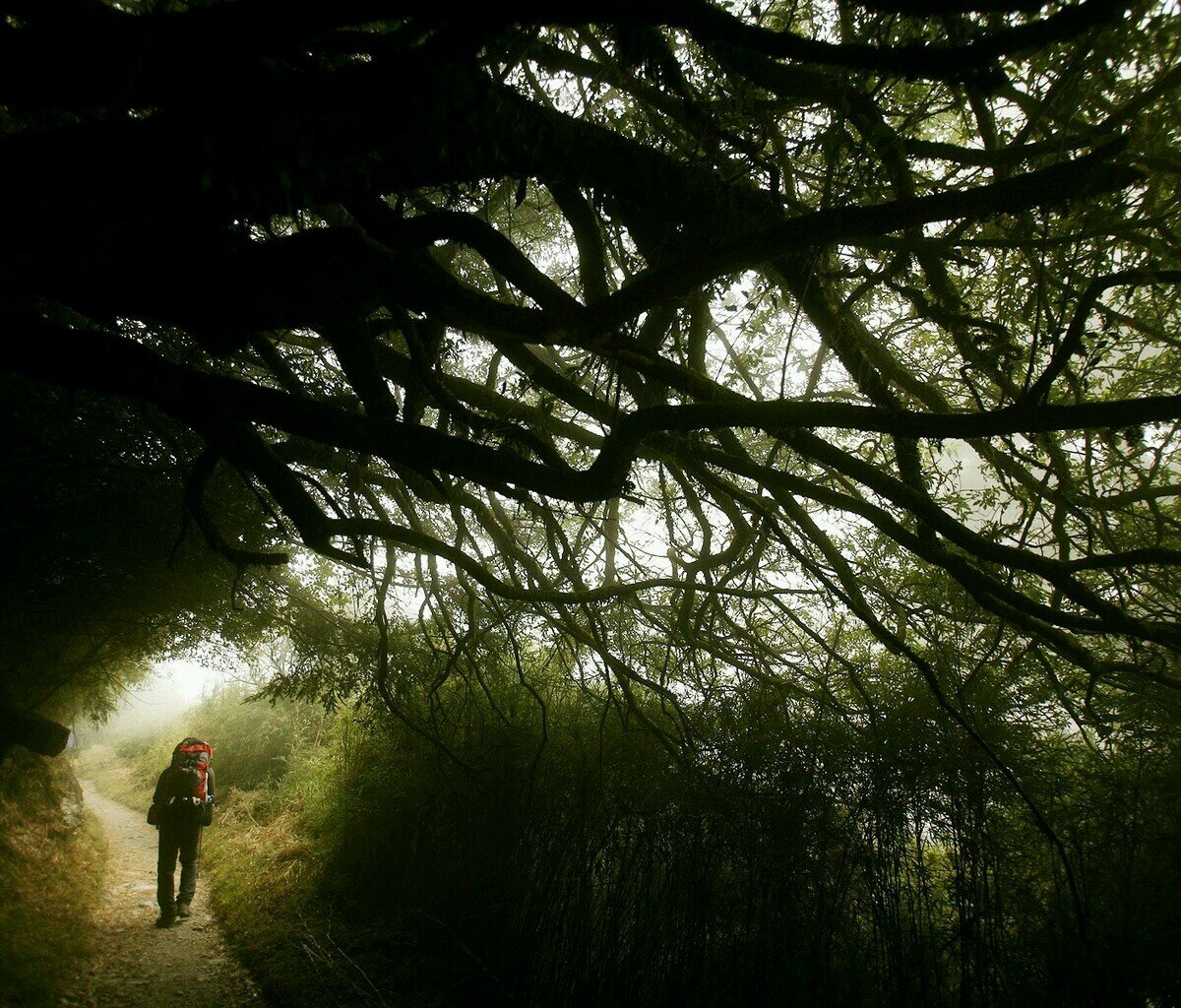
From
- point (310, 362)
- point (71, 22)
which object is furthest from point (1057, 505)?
point (310, 362)

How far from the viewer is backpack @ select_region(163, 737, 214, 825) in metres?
5.36

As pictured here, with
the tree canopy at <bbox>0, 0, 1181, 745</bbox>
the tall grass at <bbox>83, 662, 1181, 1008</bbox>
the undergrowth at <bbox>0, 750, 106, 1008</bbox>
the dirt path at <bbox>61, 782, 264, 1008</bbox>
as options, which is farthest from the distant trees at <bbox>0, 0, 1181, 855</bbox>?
the undergrowth at <bbox>0, 750, 106, 1008</bbox>

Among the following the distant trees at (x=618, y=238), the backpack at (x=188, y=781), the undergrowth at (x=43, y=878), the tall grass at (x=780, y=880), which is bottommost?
the undergrowth at (x=43, y=878)

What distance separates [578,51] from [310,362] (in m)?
2.46

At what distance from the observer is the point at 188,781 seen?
5.44 metres

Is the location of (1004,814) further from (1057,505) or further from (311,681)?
(311,681)

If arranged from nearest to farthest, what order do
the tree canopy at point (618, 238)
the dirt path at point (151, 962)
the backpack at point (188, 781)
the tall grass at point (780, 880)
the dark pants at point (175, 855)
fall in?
the tree canopy at point (618, 238)
the tall grass at point (780, 880)
the dirt path at point (151, 962)
the dark pants at point (175, 855)
the backpack at point (188, 781)

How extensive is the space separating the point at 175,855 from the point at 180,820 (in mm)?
309

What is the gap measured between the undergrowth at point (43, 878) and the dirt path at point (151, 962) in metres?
0.13

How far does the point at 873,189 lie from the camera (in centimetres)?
205

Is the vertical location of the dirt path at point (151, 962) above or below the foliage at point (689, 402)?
below

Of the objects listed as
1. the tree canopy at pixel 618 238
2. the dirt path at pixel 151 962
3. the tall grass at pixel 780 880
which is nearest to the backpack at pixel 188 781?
the dirt path at pixel 151 962

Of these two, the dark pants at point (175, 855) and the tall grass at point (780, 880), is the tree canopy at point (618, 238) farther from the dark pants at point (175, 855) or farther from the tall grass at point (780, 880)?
the dark pants at point (175, 855)

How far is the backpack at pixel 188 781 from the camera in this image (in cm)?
536
